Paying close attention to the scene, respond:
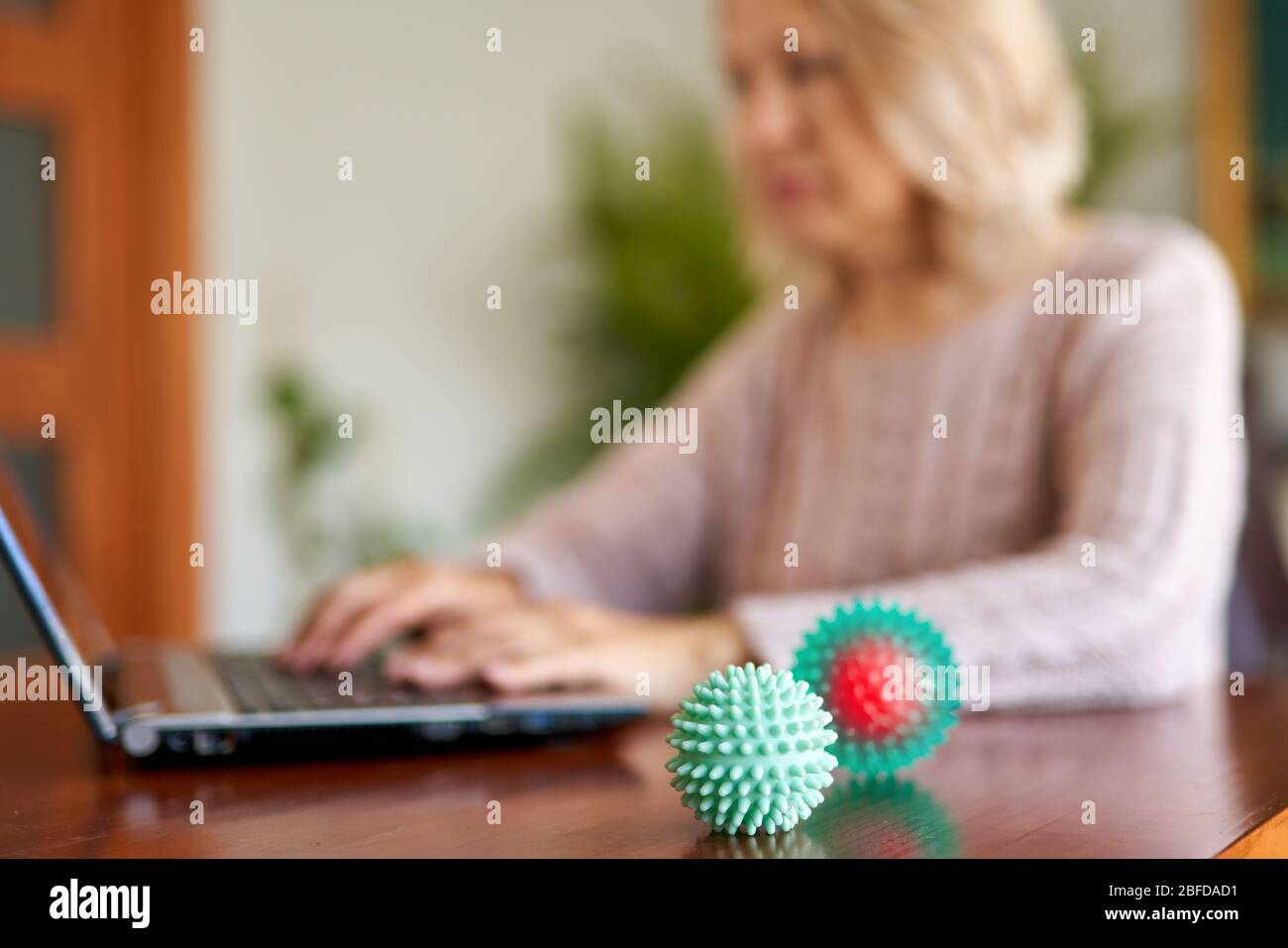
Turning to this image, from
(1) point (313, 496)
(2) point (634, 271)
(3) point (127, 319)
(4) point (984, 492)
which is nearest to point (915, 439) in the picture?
(4) point (984, 492)

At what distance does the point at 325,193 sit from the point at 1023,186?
6.20ft

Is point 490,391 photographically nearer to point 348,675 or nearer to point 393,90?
point 393,90

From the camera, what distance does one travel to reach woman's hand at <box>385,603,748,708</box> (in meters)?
0.80

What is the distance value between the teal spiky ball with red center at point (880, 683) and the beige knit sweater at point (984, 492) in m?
0.17

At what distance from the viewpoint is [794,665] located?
65 cm

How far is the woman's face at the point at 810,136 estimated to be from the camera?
1.14 meters

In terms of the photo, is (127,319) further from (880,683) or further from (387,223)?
(880,683)

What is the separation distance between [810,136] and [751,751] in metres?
0.76

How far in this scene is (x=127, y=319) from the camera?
2678 millimetres

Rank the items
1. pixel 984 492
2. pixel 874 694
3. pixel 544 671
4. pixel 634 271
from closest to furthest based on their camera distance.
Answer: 1. pixel 874 694
2. pixel 544 671
3. pixel 984 492
4. pixel 634 271

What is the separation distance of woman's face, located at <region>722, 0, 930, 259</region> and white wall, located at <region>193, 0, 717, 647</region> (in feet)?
5.64

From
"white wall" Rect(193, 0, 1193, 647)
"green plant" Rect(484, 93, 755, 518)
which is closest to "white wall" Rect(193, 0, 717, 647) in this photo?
"white wall" Rect(193, 0, 1193, 647)

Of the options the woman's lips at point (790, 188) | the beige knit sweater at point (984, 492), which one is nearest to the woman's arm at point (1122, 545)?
the beige knit sweater at point (984, 492)
